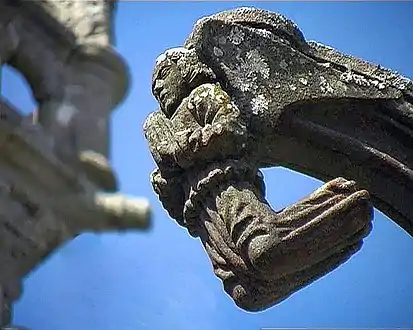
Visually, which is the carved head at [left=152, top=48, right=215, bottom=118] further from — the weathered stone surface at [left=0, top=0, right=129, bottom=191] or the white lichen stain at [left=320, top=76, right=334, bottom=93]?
the weathered stone surface at [left=0, top=0, right=129, bottom=191]

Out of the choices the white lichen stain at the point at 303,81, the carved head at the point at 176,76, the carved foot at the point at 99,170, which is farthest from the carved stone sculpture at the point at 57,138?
the white lichen stain at the point at 303,81

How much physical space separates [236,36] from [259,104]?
97 millimetres

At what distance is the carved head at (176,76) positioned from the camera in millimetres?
1028

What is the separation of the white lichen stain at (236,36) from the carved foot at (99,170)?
2.31m

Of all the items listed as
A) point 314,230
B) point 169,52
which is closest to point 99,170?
point 169,52

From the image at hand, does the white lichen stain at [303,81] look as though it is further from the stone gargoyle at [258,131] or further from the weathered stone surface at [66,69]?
the weathered stone surface at [66,69]

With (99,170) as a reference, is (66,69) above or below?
above

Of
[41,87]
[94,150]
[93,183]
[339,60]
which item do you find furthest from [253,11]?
[41,87]

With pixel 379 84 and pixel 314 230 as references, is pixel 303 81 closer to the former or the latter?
pixel 379 84

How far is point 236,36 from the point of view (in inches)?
40.4

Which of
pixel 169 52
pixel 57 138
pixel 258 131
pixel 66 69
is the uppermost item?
pixel 66 69

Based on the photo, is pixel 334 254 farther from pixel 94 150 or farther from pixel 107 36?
pixel 107 36

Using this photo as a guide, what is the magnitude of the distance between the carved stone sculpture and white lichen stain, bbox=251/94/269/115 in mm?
1690

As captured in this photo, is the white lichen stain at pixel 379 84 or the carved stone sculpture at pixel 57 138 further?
the carved stone sculpture at pixel 57 138
